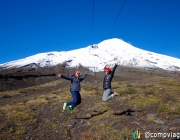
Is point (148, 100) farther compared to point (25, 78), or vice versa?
point (25, 78)

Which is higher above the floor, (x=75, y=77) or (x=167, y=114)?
(x=75, y=77)

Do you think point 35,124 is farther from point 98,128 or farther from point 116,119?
point 116,119

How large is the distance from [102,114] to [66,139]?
168 inches

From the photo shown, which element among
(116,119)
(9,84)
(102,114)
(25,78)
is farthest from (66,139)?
(25,78)

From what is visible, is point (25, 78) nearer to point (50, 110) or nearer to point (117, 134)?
point (50, 110)

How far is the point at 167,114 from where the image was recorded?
11719 millimetres

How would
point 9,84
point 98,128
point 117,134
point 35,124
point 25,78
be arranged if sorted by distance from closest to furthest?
point 117,134 → point 98,128 → point 35,124 → point 9,84 → point 25,78

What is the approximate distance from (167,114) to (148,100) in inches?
157

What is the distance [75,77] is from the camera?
1160cm

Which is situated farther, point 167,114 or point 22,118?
point 22,118

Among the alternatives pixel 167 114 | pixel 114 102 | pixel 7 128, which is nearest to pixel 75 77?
pixel 7 128

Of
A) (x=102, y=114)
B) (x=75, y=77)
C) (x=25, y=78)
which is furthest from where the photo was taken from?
(x=25, y=78)

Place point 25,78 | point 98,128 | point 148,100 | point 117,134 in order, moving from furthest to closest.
→ point 25,78, point 148,100, point 98,128, point 117,134

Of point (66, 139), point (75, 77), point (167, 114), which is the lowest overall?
point (66, 139)
